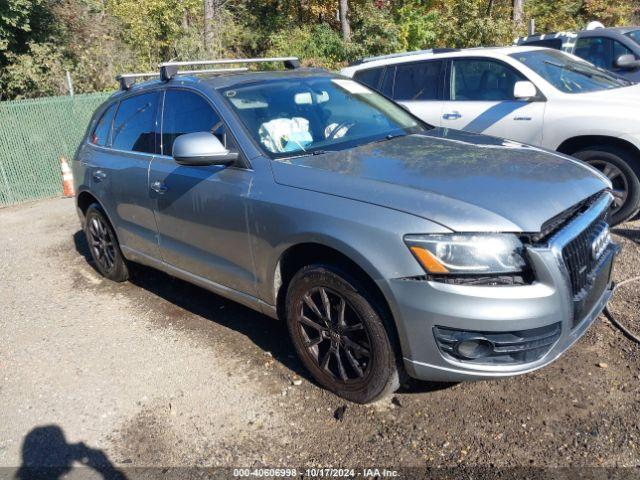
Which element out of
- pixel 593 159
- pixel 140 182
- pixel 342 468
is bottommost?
pixel 342 468

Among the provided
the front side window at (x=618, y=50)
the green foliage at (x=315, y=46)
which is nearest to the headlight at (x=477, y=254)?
the front side window at (x=618, y=50)

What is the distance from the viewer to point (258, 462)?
9.57ft

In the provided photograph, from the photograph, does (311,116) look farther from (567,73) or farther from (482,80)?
(567,73)

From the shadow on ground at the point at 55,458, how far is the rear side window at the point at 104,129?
271cm

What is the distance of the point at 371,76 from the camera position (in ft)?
24.1

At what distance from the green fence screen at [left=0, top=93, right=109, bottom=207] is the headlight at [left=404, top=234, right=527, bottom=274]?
925 cm

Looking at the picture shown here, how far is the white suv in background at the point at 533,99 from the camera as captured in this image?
17.4ft

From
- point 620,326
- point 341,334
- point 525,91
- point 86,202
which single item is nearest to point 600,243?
point 620,326

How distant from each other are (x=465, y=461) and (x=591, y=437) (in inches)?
25.4

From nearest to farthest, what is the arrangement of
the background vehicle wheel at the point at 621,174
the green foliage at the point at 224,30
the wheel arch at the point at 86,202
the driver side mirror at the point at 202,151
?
1. the driver side mirror at the point at 202,151
2. the wheel arch at the point at 86,202
3. the background vehicle wheel at the point at 621,174
4. the green foliage at the point at 224,30

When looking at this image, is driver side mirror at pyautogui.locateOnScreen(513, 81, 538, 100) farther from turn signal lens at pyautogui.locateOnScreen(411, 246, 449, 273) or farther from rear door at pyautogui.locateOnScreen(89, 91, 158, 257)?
turn signal lens at pyautogui.locateOnScreen(411, 246, 449, 273)

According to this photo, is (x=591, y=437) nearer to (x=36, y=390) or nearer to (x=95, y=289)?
(x=36, y=390)

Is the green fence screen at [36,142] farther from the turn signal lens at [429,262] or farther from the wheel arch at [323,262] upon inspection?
the turn signal lens at [429,262]

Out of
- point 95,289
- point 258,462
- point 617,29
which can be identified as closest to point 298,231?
point 258,462
